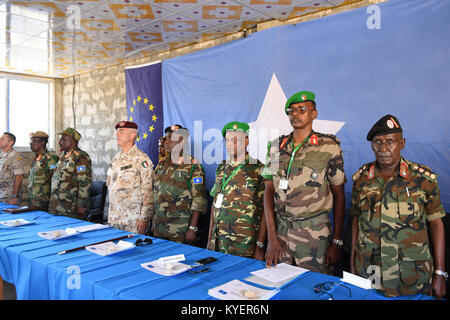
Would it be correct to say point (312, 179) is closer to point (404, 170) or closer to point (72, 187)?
point (404, 170)

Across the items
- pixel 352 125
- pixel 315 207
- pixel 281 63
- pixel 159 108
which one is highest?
pixel 281 63

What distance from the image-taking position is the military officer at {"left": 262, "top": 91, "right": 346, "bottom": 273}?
1938mm

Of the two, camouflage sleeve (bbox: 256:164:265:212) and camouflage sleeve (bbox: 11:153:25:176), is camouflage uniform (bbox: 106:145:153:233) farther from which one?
camouflage sleeve (bbox: 11:153:25:176)

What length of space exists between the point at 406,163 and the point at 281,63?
6.06 feet

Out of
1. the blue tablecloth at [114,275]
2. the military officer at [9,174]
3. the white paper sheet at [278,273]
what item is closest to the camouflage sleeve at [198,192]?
the blue tablecloth at [114,275]

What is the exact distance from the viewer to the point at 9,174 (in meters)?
5.02

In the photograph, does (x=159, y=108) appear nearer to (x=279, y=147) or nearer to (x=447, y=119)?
(x=279, y=147)

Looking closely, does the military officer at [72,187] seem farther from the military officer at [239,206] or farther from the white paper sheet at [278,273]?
the white paper sheet at [278,273]

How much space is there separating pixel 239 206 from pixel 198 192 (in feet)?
1.93

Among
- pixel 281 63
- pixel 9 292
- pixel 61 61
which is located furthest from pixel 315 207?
pixel 61 61

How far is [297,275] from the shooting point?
4.76ft

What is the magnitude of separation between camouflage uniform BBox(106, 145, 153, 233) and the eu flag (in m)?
1.49

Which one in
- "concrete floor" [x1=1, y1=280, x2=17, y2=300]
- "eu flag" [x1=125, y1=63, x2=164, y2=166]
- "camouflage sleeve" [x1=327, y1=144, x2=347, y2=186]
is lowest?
"concrete floor" [x1=1, y1=280, x2=17, y2=300]

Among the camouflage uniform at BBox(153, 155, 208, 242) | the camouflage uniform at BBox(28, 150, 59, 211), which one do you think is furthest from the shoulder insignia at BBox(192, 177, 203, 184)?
the camouflage uniform at BBox(28, 150, 59, 211)
